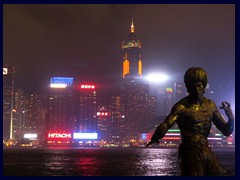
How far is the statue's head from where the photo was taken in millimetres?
5004

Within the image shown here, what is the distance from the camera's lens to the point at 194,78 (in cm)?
501

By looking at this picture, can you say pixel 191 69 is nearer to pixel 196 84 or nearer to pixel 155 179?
pixel 196 84

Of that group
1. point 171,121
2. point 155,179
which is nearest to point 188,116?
point 171,121

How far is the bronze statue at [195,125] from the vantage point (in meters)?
4.84

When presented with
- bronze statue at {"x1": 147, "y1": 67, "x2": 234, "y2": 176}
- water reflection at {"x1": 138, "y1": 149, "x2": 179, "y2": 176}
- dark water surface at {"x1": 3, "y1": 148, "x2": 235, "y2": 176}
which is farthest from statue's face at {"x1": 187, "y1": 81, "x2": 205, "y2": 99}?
dark water surface at {"x1": 3, "y1": 148, "x2": 235, "y2": 176}

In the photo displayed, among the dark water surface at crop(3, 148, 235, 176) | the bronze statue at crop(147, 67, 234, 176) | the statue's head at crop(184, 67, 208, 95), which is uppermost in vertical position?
the statue's head at crop(184, 67, 208, 95)

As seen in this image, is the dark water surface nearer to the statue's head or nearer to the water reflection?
the water reflection

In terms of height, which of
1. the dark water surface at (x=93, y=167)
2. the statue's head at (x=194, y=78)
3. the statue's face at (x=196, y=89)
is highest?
the statue's head at (x=194, y=78)

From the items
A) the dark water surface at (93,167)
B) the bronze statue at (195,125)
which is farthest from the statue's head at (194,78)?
the dark water surface at (93,167)

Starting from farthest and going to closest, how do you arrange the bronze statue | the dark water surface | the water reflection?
the dark water surface
the water reflection
the bronze statue

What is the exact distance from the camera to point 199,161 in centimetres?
484

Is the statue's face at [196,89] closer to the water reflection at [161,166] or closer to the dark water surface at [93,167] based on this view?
the water reflection at [161,166]

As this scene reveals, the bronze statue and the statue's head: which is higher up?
the statue's head
